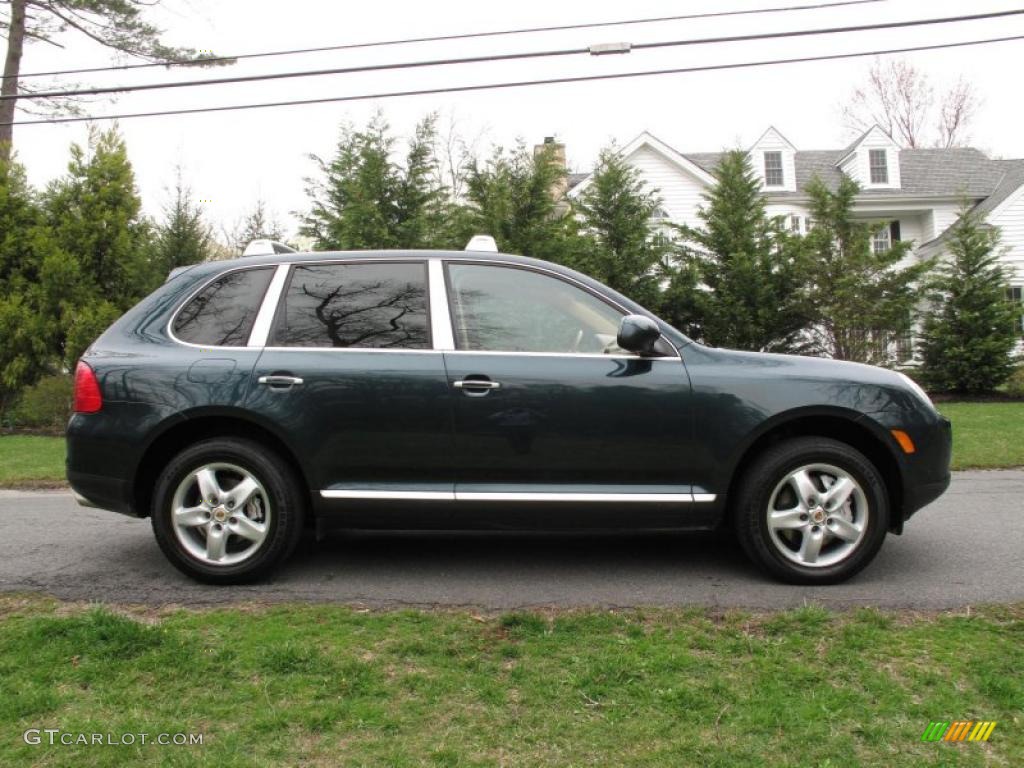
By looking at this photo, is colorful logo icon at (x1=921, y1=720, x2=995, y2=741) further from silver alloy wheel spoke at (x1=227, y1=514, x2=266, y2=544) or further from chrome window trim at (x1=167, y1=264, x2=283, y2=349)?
chrome window trim at (x1=167, y1=264, x2=283, y2=349)

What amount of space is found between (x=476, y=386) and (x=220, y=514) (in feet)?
4.87

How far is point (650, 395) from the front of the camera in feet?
13.1

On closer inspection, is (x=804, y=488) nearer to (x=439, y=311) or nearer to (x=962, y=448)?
(x=439, y=311)

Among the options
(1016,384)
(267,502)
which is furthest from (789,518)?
(1016,384)

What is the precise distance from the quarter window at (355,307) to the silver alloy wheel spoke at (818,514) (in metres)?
2.02

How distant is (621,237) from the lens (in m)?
14.8

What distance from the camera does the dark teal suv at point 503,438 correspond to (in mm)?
3992

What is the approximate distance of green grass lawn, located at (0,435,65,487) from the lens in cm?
802

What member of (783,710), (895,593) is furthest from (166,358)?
(895,593)

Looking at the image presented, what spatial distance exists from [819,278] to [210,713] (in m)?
14.5

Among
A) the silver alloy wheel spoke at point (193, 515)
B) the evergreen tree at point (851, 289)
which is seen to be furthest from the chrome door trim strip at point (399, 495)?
the evergreen tree at point (851, 289)

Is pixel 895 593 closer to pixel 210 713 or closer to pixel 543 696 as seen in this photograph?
pixel 543 696

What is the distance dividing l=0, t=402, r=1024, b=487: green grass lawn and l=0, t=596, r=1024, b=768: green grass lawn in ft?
17.4

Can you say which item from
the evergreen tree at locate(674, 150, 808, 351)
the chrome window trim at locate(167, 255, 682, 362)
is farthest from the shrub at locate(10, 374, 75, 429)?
the evergreen tree at locate(674, 150, 808, 351)
